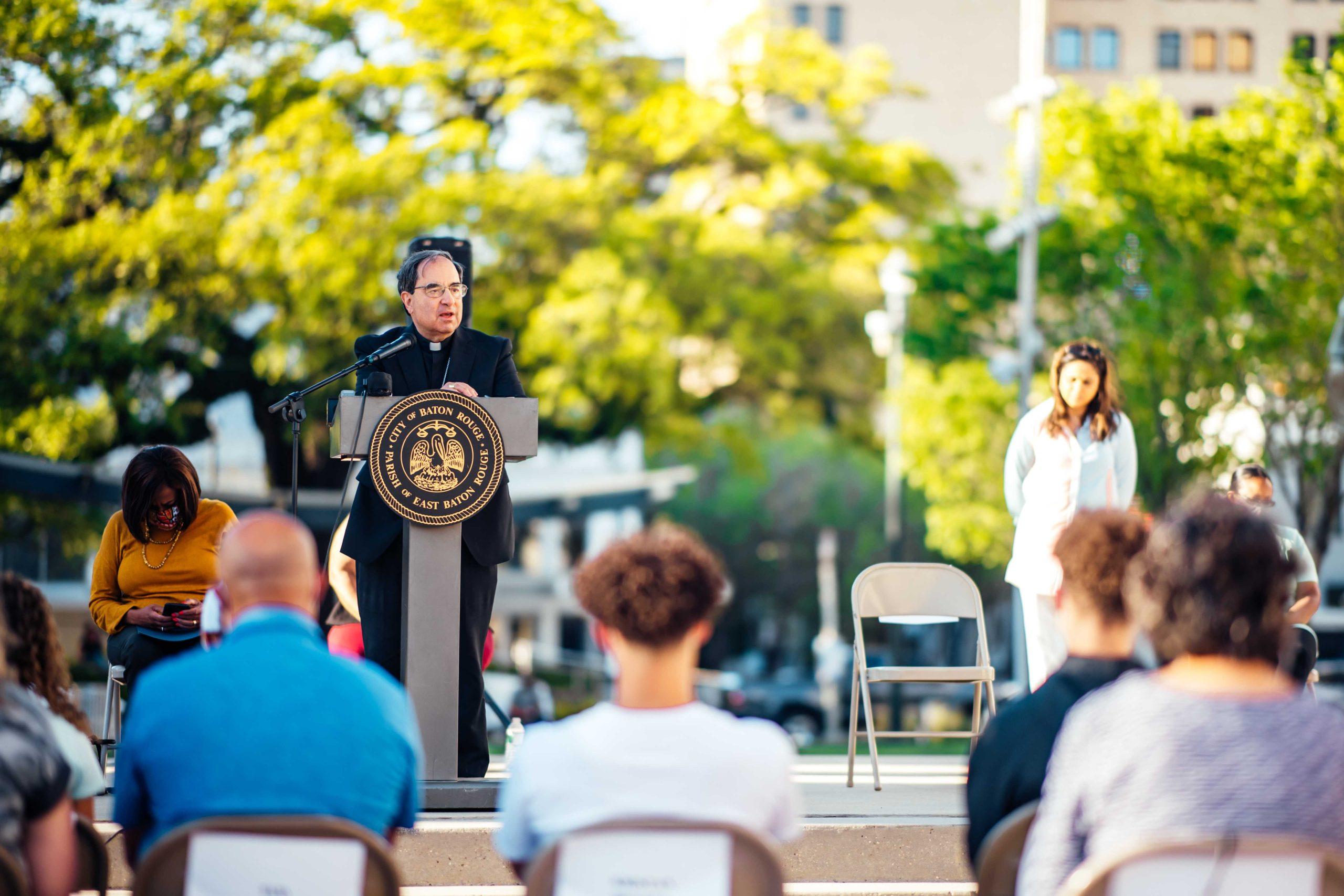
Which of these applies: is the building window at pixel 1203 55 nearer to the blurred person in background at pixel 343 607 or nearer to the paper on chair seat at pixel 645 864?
the blurred person in background at pixel 343 607

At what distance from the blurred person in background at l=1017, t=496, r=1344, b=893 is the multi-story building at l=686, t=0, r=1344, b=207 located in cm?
5197

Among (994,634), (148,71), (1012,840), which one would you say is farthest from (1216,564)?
(994,634)

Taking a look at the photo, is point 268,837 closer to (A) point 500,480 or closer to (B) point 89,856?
(B) point 89,856

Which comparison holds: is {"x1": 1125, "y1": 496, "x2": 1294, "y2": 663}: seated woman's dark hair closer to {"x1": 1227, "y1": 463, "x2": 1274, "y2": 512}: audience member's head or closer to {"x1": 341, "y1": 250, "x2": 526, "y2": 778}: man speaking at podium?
{"x1": 341, "y1": 250, "x2": 526, "y2": 778}: man speaking at podium

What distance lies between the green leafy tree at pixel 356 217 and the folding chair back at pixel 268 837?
15395 millimetres

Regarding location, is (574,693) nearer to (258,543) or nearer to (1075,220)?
(1075,220)

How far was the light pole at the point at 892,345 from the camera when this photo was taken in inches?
811

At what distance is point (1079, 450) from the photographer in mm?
5762

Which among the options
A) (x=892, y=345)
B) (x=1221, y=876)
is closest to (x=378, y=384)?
(x=1221, y=876)

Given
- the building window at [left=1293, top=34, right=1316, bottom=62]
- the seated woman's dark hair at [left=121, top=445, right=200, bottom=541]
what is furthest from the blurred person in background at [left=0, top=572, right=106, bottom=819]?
the building window at [left=1293, top=34, right=1316, bottom=62]

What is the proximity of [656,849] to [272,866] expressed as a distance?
0.63 m

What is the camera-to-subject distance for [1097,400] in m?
5.81

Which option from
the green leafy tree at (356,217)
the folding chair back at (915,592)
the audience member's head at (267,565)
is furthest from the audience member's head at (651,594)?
the green leafy tree at (356,217)

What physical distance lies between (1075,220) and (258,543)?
19.2 m
